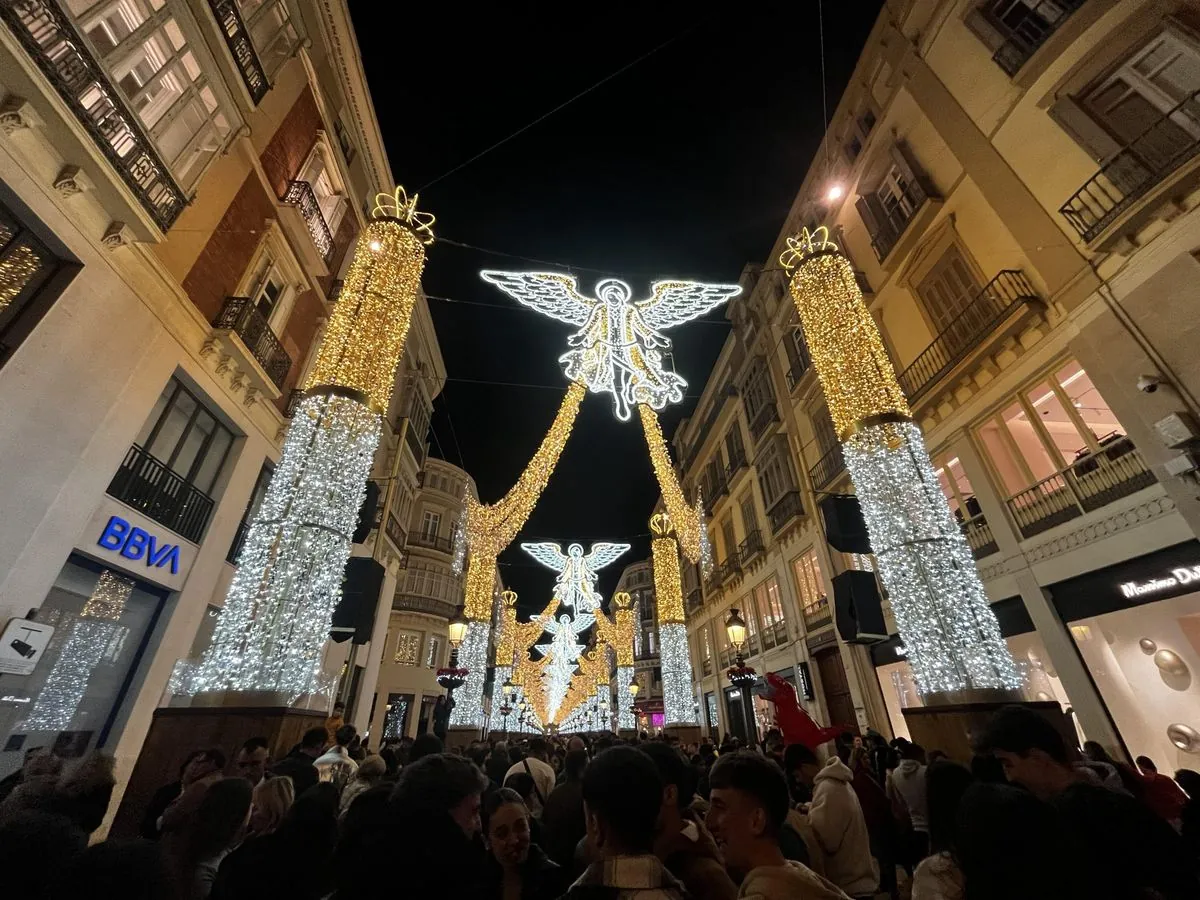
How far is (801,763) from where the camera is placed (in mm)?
4672

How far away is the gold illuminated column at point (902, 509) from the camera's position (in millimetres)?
6125

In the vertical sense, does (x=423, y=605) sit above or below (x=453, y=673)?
above

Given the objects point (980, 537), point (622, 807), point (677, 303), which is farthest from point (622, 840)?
point (980, 537)

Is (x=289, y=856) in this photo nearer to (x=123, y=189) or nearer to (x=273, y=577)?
(x=273, y=577)

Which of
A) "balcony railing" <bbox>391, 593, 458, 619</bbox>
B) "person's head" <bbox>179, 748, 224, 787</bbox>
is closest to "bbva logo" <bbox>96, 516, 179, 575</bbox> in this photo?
"person's head" <bbox>179, 748, 224, 787</bbox>

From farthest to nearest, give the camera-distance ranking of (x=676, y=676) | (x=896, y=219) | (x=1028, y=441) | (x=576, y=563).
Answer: (x=576, y=563) < (x=676, y=676) < (x=896, y=219) < (x=1028, y=441)

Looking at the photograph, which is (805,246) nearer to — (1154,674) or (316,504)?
(1154,674)

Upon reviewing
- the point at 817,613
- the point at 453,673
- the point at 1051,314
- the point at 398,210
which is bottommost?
the point at 453,673

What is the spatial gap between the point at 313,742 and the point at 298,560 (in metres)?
2.01

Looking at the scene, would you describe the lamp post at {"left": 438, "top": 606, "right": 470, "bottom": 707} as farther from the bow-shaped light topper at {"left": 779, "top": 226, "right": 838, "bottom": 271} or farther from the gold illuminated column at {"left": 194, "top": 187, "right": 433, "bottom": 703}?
the bow-shaped light topper at {"left": 779, "top": 226, "right": 838, "bottom": 271}

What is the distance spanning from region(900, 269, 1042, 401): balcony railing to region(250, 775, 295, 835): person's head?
12.2 m

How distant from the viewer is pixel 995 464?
10.2m

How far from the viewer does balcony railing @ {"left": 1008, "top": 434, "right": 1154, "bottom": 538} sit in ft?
25.4

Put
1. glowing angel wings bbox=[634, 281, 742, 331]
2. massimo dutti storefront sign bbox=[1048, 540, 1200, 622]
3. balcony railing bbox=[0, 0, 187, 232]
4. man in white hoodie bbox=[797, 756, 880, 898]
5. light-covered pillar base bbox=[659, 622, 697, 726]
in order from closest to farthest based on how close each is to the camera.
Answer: man in white hoodie bbox=[797, 756, 880, 898] < balcony railing bbox=[0, 0, 187, 232] < massimo dutti storefront sign bbox=[1048, 540, 1200, 622] < glowing angel wings bbox=[634, 281, 742, 331] < light-covered pillar base bbox=[659, 622, 697, 726]
